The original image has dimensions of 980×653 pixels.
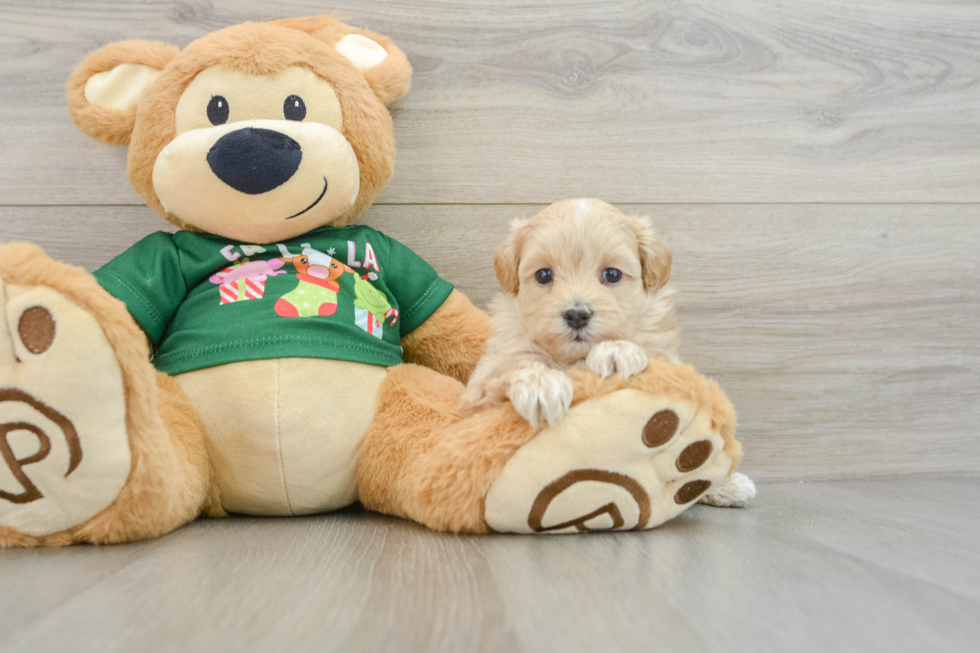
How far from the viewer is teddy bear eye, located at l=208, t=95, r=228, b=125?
1.03 m

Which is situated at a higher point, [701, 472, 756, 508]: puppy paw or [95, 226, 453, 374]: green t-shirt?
[95, 226, 453, 374]: green t-shirt

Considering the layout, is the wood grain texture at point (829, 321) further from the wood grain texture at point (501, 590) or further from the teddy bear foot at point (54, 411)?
the teddy bear foot at point (54, 411)

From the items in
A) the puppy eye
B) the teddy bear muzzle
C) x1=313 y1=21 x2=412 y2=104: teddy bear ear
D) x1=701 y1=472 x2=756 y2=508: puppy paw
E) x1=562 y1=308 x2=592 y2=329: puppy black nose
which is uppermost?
x1=313 y1=21 x2=412 y2=104: teddy bear ear

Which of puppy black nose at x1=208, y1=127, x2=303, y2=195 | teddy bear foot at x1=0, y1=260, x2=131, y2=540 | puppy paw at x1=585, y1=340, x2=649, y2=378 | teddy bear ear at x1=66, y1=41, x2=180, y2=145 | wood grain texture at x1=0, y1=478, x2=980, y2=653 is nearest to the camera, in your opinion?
wood grain texture at x1=0, y1=478, x2=980, y2=653

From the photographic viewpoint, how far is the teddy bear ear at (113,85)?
3.62ft

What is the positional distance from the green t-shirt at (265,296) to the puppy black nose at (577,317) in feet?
1.11

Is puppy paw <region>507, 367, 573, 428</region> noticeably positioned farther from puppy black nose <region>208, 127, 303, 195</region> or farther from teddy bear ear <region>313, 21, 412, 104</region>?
teddy bear ear <region>313, 21, 412, 104</region>

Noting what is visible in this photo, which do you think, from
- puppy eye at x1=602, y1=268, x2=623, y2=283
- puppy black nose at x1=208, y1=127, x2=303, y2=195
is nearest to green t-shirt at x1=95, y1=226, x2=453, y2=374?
puppy black nose at x1=208, y1=127, x2=303, y2=195

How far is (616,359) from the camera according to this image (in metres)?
0.88

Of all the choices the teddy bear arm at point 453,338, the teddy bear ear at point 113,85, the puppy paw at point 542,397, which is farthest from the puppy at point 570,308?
the teddy bear ear at point 113,85

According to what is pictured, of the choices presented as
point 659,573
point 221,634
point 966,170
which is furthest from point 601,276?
point 966,170

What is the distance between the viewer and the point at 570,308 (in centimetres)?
91

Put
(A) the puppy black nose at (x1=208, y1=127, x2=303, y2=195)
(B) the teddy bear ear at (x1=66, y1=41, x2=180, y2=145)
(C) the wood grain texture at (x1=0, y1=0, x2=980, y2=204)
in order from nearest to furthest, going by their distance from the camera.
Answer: (A) the puppy black nose at (x1=208, y1=127, x2=303, y2=195)
(B) the teddy bear ear at (x1=66, y1=41, x2=180, y2=145)
(C) the wood grain texture at (x1=0, y1=0, x2=980, y2=204)

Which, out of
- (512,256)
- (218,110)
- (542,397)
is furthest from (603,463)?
(218,110)
